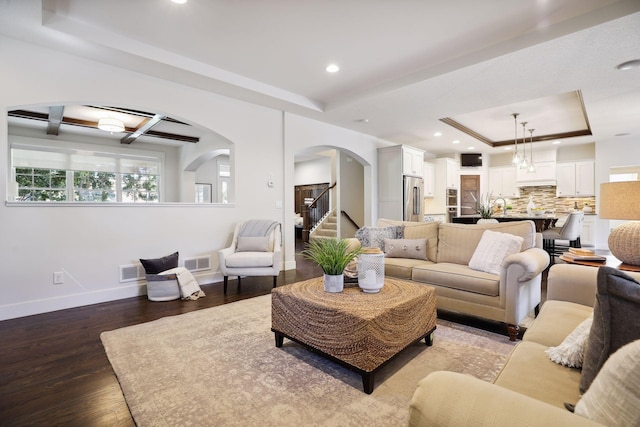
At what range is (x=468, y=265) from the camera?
3158 millimetres

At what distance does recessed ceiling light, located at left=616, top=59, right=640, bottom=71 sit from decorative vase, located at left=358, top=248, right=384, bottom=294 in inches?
143

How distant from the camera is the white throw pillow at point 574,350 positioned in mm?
1136

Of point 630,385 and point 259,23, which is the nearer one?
point 630,385

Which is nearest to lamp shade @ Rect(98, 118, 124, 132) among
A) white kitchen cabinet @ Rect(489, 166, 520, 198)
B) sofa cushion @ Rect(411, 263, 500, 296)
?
sofa cushion @ Rect(411, 263, 500, 296)

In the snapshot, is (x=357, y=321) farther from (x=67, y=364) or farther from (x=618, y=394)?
(x=67, y=364)

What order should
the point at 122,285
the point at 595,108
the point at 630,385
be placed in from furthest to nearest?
1. the point at 595,108
2. the point at 122,285
3. the point at 630,385

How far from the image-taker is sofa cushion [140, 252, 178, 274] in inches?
141

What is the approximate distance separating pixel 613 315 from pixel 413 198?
6323 millimetres

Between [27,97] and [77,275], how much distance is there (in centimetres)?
189

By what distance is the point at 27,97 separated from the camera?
3.08 m

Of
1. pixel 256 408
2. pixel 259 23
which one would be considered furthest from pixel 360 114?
pixel 256 408

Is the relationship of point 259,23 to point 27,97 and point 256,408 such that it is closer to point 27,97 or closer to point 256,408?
point 27,97

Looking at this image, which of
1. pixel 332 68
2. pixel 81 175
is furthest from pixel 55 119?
pixel 332 68

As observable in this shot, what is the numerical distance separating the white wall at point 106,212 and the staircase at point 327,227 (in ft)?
9.91
